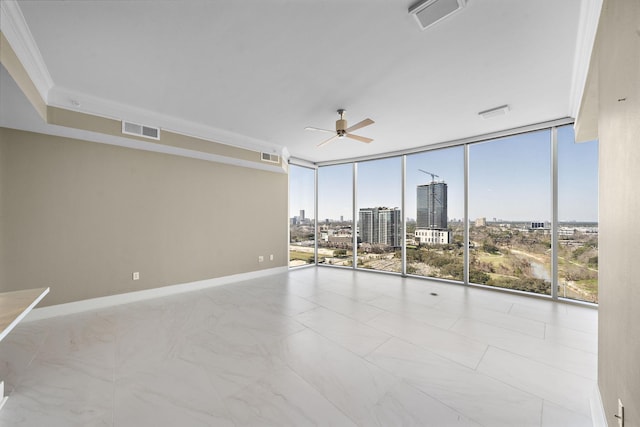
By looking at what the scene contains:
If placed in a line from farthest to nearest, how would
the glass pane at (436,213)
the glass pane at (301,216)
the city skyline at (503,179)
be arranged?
the glass pane at (301,216)
the glass pane at (436,213)
the city skyline at (503,179)

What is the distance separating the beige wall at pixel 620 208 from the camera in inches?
38.2

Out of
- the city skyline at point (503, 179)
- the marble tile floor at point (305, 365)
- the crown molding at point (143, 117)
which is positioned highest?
the crown molding at point (143, 117)

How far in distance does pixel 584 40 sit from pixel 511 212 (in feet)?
9.85

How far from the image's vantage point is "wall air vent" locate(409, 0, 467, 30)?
5.66 ft

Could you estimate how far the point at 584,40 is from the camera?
6.71 feet

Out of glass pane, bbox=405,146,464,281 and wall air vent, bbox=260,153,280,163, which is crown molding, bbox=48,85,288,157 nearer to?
wall air vent, bbox=260,153,280,163

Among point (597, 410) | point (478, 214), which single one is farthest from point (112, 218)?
point (478, 214)

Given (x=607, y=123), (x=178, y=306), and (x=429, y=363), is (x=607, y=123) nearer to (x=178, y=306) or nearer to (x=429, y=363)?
(x=429, y=363)

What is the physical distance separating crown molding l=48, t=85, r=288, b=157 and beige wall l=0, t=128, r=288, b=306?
0.65m

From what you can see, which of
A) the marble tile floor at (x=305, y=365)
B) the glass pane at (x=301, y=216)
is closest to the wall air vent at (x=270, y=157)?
the glass pane at (x=301, y=216)

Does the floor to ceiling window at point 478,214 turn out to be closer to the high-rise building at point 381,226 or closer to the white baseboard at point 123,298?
the high-rise building at point 381,226

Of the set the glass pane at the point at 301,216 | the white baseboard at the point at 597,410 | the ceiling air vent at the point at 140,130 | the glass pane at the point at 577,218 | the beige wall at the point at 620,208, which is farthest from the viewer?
the glass pane at the point at 301,216

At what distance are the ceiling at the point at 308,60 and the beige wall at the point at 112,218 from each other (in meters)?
0.85

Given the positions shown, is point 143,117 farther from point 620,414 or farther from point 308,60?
point 620,414
